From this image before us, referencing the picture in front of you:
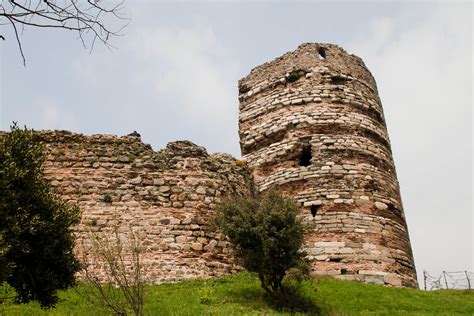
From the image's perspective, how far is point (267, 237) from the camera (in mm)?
11273

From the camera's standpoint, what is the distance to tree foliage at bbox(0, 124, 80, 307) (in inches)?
344

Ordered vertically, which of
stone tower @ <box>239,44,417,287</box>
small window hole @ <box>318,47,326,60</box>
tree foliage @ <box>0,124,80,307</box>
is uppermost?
small window hole @ <box>318,47,326,60</box>

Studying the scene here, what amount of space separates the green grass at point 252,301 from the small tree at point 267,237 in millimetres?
634

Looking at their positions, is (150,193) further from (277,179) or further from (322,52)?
(322,52)

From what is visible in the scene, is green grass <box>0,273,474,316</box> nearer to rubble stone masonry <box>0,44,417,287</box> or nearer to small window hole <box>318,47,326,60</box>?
rubble stone masonry <box>0,44,417,287</box>

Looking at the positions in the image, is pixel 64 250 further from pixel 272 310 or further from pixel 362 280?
pixel 362 280

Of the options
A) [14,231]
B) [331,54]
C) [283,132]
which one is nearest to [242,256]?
[14,231]

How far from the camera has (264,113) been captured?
1780 cm

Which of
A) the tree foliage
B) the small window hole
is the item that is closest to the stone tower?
the small window hole

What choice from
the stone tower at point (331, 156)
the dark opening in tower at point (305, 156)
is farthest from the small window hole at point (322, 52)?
the dark opening in tower at point (305, 156)

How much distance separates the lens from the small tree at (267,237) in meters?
11.2

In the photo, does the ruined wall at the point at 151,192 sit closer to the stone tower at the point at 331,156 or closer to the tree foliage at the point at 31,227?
the stone tower at the point at 331,156

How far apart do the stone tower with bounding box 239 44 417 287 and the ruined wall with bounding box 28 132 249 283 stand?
1.95 metres

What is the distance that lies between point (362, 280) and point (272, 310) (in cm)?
393
